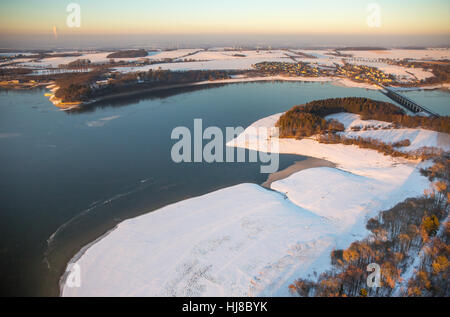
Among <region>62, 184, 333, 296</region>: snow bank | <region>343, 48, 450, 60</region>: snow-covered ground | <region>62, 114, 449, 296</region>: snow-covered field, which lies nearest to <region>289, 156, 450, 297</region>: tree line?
<region>62, 114, 449, 296</region>: snow-covered field

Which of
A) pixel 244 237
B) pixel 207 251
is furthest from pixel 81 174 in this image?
pixel 244 237

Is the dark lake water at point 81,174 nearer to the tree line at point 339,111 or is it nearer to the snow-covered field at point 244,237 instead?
the snow-covered field at point 244,237

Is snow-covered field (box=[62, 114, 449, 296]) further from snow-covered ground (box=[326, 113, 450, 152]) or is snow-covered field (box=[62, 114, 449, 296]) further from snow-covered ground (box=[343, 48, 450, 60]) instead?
snow-covered ground (box=[343, 48, 450, 60])

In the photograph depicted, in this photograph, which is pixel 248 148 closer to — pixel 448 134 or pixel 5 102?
pixel 448 134

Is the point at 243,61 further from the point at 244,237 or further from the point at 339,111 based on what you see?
the point at 244,237

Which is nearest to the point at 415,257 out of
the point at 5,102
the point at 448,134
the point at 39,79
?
the point at 448,134
